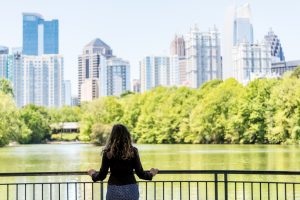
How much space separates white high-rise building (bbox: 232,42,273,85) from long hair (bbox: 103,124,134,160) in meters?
185

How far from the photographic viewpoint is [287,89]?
2564 inches

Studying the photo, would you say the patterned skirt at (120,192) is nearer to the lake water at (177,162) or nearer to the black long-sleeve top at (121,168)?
the black long-sleeve top at (121,168)

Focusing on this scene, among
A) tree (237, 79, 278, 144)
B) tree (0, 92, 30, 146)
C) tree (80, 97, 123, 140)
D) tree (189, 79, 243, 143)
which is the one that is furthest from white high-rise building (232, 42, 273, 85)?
tree (0, 92, 30, 146)

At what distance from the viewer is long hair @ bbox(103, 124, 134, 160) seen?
582 centimetres

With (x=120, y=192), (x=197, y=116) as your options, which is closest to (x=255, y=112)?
(x=197, y=116)

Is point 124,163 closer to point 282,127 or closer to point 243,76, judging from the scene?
point 282,127

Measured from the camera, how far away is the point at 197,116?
77375 millimetres

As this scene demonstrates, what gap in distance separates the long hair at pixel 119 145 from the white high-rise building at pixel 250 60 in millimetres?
185195

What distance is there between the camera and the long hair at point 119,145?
5820 mm

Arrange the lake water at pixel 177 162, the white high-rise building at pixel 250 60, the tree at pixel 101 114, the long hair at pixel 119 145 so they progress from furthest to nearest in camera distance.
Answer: the white high-rise building at pixel 250 60
the tree at pixel 101 114
the lake water at pixel 177 162
the long hair at pixel 119 145

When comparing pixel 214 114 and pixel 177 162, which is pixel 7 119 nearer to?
pixel 214 114

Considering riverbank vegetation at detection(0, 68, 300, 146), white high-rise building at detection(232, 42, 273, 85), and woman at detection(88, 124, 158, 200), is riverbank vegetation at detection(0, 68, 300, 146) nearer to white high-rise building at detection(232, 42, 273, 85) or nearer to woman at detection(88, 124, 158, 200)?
woman at detection(88, 124, 158, 200)

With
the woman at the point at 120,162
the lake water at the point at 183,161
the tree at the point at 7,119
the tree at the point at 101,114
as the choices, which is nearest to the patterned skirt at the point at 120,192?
the woman at the point at 120,162

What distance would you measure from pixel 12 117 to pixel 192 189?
4947 cm
